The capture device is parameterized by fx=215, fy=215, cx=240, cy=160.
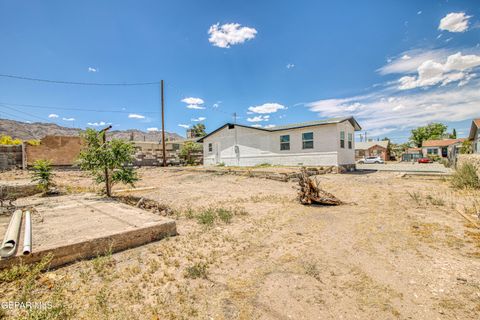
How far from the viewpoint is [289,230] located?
424 centimetres

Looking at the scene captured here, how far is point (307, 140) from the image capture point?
15961 millimetres

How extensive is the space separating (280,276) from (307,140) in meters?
14.4

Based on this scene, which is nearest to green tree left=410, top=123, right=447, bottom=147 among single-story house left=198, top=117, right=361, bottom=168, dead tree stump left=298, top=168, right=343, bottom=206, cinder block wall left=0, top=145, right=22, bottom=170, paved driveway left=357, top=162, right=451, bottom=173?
paved driveway left=357, top=162, right=451, bottom=173

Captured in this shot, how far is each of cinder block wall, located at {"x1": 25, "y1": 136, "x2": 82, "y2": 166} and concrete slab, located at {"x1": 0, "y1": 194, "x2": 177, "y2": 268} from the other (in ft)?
47.0

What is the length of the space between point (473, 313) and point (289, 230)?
2.57 meters

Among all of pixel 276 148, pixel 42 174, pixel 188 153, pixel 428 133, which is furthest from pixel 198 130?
pixel 428 133

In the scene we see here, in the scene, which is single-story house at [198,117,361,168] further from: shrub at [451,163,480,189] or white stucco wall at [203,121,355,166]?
shrub at [451,163,480,189]

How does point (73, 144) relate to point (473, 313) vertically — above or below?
above

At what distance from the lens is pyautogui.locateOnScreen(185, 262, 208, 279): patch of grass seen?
2.61 meters

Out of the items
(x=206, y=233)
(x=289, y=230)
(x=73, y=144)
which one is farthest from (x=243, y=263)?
(x=73, y=144)

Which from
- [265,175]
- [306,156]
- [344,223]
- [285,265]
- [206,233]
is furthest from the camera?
[306,156]

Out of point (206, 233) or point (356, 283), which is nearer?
point (356, 283)

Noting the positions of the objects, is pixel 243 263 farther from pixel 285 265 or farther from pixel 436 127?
pixel 436 127

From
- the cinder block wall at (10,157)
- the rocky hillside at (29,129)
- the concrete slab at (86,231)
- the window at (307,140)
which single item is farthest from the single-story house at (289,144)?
the rocky hillside at (29,129)
